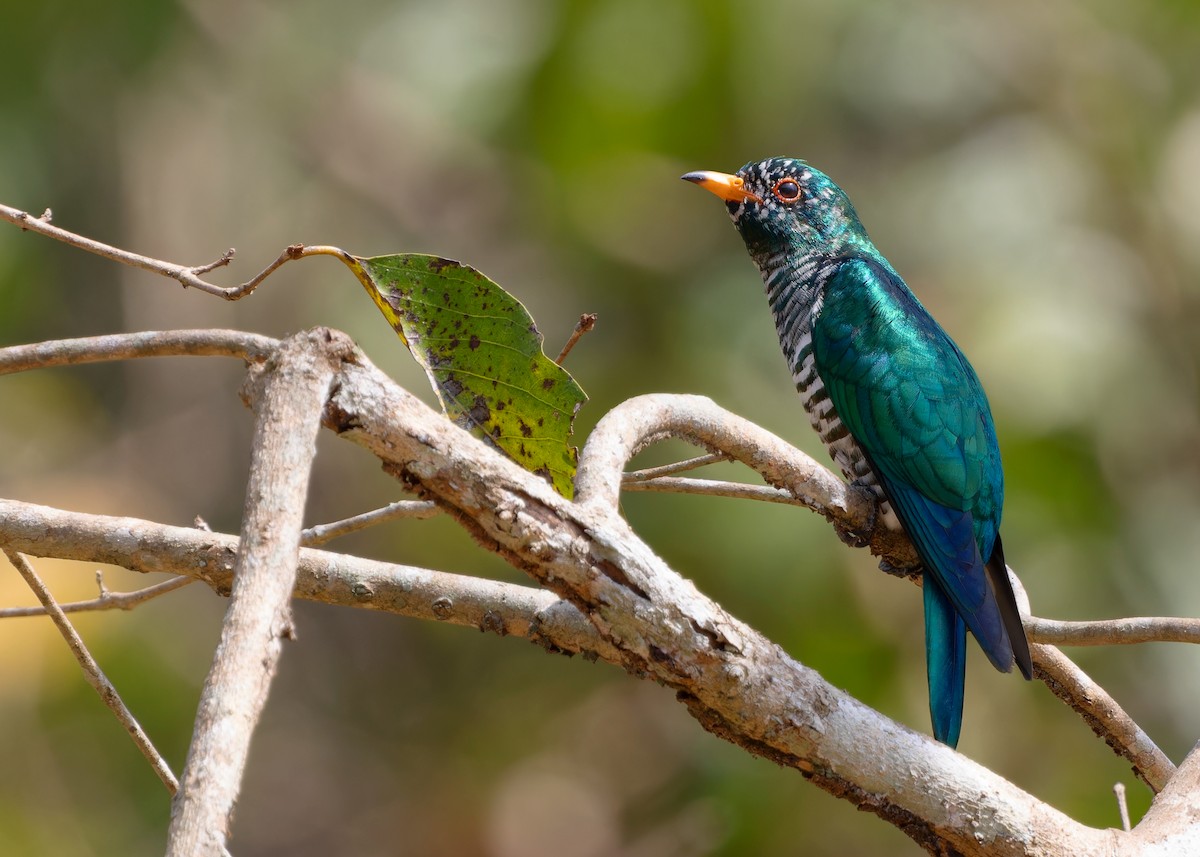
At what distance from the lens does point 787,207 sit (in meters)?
4.36

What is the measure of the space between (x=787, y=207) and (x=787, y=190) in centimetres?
6

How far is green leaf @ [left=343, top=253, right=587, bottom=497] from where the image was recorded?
225 centimetres

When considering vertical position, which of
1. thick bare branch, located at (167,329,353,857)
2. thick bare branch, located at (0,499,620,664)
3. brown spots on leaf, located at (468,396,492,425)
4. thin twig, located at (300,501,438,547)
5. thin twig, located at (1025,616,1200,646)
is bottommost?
thick bare branch, located at (167,329,353,857)

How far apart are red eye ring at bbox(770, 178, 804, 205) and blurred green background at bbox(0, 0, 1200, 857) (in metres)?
1.88

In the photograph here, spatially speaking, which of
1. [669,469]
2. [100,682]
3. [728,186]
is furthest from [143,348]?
[728,186]

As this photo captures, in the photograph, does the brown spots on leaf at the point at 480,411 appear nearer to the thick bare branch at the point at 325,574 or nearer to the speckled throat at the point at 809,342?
the thick bare branch at the point at 325,574

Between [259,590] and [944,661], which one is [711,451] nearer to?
[944,661]

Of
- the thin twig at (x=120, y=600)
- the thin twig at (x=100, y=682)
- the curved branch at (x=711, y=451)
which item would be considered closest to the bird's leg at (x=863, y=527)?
the curved branch at (x=711, y=451)

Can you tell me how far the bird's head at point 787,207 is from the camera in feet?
14.3

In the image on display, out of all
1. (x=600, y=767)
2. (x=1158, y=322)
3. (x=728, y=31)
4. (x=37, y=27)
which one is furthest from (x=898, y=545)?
(x=37, y=27)

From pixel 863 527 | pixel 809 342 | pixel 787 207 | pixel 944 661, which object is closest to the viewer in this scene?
pixel 944 661

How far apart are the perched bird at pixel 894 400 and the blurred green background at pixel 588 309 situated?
1.84 m

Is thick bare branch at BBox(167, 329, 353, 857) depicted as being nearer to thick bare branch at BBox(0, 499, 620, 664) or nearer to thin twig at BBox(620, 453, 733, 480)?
thick bare branch at BBox(0, 499, 620, 664)

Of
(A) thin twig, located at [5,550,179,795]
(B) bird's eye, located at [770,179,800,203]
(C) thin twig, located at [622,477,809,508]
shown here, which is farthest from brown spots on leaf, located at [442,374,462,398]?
(B) bird's eye, located at [770,179,800,203]
